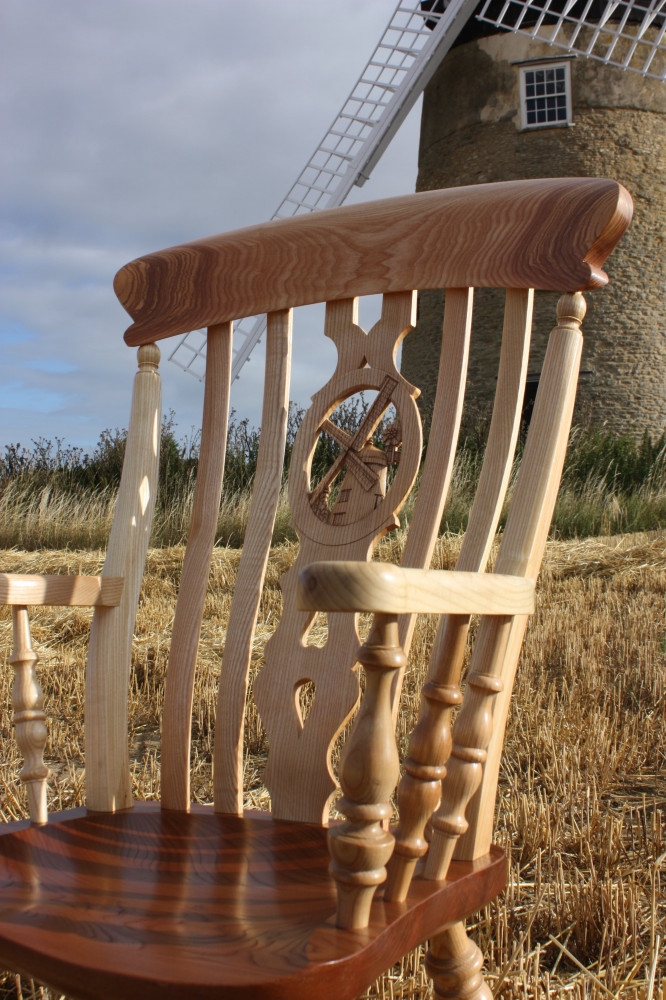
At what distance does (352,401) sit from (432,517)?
746 centimetres

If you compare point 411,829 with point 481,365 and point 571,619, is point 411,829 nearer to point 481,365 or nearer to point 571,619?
point 571,619

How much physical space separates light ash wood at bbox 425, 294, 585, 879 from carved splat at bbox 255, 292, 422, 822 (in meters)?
0.27

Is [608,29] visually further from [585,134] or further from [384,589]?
[384,589]

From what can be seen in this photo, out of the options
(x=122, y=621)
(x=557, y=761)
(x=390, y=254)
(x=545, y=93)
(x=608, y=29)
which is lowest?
(x=557, y=761)

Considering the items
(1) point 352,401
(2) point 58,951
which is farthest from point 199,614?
(1) point 352,401

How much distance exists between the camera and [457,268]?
129 cm

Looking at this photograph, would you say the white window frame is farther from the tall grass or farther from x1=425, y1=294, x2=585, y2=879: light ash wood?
x1=425, y1=294, x2=585, y2=879: light ash wood

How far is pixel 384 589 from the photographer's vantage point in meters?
0.71

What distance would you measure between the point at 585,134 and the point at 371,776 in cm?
1197

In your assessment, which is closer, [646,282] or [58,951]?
[58,951]

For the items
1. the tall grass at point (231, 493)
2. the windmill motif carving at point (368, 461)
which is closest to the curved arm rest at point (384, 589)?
the windmill motif carving at point (368, 461)

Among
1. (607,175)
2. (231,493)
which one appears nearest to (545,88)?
(607,175)

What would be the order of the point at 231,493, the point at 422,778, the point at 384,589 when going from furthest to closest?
1. the point at 231,493
2. the point at 422,778
3. the point at 384,589

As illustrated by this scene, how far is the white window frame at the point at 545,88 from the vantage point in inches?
441
